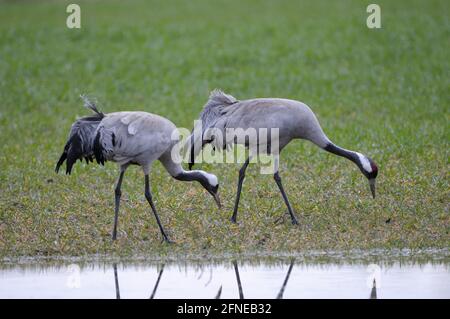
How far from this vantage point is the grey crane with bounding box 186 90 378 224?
8703 mm

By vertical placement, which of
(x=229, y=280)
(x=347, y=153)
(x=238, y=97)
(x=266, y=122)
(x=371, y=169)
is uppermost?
(x=266, y=122)

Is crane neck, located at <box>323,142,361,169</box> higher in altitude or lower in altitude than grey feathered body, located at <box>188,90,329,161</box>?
lower

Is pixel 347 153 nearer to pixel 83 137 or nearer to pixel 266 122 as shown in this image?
pixel 266 122

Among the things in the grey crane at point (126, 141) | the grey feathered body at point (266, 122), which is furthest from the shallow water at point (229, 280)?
the grey feathered body at point (266, 122)

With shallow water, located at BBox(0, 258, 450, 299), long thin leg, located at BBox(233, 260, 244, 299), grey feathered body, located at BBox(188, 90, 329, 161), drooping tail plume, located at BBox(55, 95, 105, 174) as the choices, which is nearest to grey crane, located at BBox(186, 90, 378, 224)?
grey feathered body, located at BBox(188, 90, 329, 161)

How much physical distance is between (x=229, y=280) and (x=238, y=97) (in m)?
9.01

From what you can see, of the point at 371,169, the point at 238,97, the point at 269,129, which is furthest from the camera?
the point at 238,97

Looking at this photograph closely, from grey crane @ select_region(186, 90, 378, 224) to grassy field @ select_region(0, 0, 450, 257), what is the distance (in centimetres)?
49

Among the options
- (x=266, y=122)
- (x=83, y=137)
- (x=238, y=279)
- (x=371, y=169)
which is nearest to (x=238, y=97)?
(x=266, y=122)

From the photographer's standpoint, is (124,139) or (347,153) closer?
(124,139)

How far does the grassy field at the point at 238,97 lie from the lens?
833 centimetres

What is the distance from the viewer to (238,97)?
612 inches

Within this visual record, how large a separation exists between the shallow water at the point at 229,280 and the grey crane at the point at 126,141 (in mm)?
1109

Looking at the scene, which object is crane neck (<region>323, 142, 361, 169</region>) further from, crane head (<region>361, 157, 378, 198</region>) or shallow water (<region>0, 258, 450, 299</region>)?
shallow water (<region>0, 258, 450, 299</region>)
